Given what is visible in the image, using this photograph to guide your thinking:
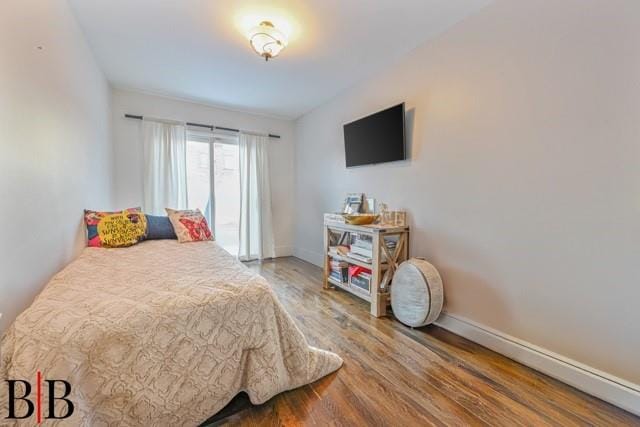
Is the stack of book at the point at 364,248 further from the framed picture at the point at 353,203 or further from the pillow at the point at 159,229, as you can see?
the pillow at the point at 159,229

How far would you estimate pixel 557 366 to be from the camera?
153cm

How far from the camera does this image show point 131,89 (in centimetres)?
331

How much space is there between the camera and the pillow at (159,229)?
2643mm

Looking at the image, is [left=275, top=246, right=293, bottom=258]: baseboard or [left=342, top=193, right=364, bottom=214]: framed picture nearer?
[left=342, top=193, right=364, bottom=214]: framed picture

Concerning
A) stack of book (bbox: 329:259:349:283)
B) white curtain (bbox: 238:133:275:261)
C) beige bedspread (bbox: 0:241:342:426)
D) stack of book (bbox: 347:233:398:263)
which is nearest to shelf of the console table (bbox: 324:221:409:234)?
stack of book (bbox: 347:233:398:263)

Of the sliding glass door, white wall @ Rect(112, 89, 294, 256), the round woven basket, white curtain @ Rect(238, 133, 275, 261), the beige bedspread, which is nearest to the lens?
the beige bedspread

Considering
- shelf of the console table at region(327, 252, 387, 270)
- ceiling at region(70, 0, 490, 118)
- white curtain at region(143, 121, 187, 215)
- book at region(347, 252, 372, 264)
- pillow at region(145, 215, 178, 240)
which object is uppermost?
ceiling at region(70, 0, 490, 118)

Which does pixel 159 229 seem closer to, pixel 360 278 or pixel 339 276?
pixel 339 276

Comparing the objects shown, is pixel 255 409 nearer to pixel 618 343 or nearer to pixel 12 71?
pixel 618 343

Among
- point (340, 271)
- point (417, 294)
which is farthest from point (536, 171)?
point (340, 271)

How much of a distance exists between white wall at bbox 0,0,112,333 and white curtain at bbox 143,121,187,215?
3.60ft

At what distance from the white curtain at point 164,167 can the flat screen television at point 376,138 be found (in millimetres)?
2291

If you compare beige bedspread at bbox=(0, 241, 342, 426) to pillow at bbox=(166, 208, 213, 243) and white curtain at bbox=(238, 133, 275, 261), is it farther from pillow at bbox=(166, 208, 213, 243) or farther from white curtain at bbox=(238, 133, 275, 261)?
white curtain at bbox=(238, 133, 275, 261)

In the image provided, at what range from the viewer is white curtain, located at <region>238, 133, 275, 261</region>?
13.7 ft
